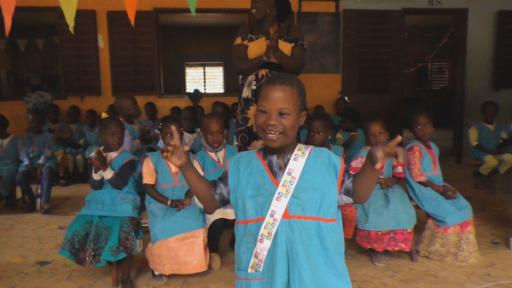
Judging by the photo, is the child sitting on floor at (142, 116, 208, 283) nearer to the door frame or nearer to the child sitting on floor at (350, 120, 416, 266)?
the child sitting on floor at (350, 120, 416, 266)

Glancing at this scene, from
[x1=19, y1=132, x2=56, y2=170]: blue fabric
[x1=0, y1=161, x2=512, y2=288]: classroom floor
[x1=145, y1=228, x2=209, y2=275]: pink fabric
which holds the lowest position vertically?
[x1=0, y1=161, x2=512, y2=288]: classroom floor

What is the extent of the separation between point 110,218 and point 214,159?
80 cm

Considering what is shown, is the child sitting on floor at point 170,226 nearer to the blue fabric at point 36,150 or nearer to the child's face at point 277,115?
the child's face at point 277,115

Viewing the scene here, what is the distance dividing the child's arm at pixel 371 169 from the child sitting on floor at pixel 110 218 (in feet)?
5.61

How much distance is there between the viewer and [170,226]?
2.76 meters

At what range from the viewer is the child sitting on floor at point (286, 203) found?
145 cm

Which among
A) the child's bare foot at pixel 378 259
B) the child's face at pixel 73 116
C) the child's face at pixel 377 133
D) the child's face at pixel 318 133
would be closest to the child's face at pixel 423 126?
the child's face at pixel 377 133

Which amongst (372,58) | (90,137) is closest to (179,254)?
(90,137)

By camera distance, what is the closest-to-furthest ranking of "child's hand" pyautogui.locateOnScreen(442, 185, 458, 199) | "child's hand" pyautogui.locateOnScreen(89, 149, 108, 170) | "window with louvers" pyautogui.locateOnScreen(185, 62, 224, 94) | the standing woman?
the standing woman → "child's hand" pyautogui.locateOnScreen(89, 149, 108, 170) → "child's hand" pyautogui.locateOnScreen(442, 185, 458, 199) → "window with louvers" pyautogui.locateOnScreen(185, 62, 224, 94)

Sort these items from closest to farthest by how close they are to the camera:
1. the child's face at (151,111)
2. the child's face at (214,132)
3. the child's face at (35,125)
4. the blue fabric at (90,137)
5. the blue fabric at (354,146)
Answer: the child's face at (214,132) → the child's face at (35,125) → the blue fabric at (354,146) → the blue fabric at (90,137) → the child's face at (151,111)

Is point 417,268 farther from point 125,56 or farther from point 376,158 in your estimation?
point 125,56

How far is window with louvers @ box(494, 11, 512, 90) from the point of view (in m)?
6.39

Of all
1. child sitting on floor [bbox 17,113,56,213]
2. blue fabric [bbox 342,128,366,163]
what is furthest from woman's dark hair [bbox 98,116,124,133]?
blue fabric [bbox 342,128,366,163]

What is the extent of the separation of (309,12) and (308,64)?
0.72 metres
